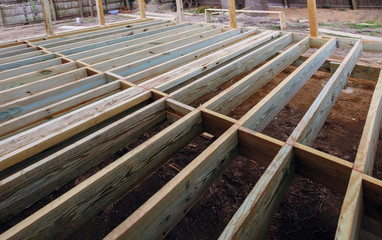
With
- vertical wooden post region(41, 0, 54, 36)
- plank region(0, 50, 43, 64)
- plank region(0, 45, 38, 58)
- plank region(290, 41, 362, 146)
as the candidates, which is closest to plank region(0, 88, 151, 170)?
plank region(290, 41, 362, 146)

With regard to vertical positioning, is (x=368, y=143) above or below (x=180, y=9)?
below

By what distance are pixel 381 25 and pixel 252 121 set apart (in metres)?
10.8

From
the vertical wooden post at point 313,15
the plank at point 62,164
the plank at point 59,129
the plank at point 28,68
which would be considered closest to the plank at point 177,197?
the plank at point 62,164

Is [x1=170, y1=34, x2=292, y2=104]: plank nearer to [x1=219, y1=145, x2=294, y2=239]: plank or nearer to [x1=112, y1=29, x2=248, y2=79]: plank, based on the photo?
[x1=112, y1=29, x2=248, y2=79]: plank

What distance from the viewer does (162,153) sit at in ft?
5.96

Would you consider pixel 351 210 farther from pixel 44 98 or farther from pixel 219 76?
pixel 44 98

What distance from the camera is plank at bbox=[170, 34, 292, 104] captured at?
2575mm

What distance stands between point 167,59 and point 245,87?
4.87 feet

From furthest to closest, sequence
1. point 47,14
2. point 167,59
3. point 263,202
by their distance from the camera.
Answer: point 47,14 → point 167,59 → point 263,202

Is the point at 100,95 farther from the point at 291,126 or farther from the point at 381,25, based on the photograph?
the point at 381,25

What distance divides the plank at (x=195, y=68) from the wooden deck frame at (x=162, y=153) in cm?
2

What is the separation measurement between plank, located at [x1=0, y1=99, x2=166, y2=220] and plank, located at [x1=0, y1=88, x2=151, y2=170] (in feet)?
0.34

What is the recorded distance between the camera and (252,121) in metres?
2.05

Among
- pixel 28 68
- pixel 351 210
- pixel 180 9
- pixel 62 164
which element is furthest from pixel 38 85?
pixel 180 9
